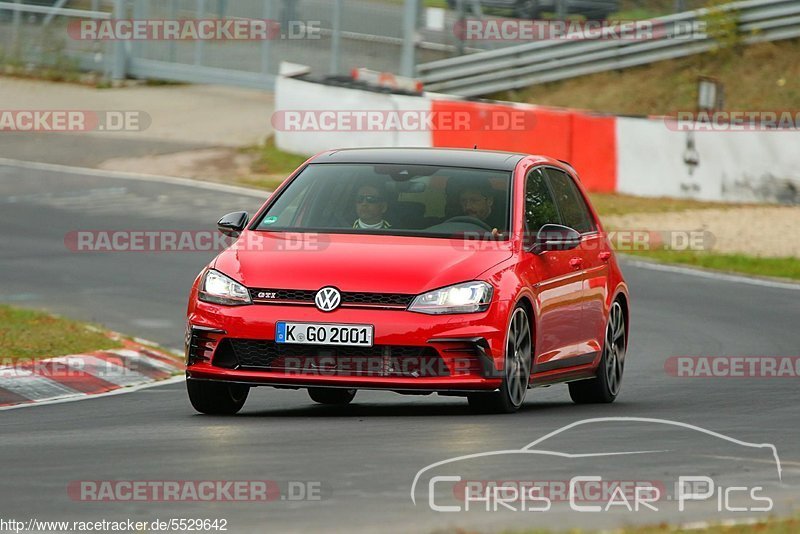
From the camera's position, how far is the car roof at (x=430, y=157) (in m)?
10.7

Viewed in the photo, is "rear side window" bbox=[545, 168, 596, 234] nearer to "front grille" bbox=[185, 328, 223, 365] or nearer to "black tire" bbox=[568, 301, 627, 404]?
"black tire" bbox=[568, 301, 627, 404]

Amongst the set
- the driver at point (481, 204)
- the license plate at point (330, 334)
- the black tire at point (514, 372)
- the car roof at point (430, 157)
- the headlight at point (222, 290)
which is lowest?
the black tire at point (514, 372)

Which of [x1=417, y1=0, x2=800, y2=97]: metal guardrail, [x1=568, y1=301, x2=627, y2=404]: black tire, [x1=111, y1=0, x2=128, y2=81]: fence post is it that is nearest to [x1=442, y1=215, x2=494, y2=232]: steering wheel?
[x1=568, y1=301, x2=627, y2=404]: black tire

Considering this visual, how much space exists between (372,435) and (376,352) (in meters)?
0.67

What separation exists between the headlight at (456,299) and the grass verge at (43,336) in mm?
4082

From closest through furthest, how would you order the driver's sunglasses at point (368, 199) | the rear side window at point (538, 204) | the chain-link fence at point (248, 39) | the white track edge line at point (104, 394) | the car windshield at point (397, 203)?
1. the car windshield at point (397, 203)
2. the driver's sunglasses at point (368, 199)
3. the rear side window at point (538, 204)
4. the white track edge line at point (104, 394)
5. the chain-link fence at point (248, 39)

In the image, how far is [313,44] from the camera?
121 ft

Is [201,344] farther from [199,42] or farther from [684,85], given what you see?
[199,42]

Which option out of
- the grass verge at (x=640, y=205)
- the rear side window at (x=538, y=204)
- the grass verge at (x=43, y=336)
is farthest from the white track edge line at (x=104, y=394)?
the grass verge at (x=640, y=205)

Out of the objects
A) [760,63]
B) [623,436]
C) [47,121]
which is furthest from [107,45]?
[623,436]

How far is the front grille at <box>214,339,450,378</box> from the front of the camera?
933 centimetres

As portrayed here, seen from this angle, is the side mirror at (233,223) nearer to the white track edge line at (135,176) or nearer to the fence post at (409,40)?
the white track edge line at (135,176)

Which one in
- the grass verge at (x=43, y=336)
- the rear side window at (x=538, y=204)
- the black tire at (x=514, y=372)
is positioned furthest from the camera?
the grass verge at (x=43, y=336)

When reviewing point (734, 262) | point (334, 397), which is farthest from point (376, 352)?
point (734, 262)
